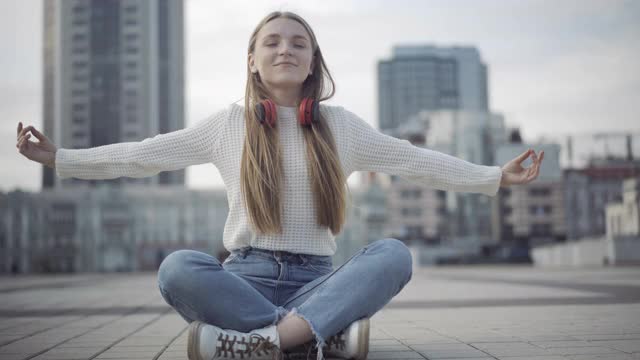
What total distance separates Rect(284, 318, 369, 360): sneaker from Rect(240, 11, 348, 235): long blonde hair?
0.44 meters

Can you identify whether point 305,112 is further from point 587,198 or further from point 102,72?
point 102,72

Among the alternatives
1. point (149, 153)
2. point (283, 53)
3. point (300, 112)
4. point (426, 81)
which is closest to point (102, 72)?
point (426, 81)

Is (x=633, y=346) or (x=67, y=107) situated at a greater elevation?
(x=67, y=107)

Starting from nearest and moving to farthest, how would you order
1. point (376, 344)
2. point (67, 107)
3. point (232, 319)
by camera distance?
1. point (232, 319)
2. point (376, 344)
3. point (67, 107)

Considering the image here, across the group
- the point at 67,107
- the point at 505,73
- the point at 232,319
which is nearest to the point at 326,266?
the point at 232,319

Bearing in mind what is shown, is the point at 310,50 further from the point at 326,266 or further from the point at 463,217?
the point at 463,217

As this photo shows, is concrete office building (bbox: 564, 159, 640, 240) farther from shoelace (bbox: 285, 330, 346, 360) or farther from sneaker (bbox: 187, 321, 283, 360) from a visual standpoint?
sneaker (bbox: 187, 321, 283, 360)

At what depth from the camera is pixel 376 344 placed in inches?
151

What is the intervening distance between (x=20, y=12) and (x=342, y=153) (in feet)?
63.1

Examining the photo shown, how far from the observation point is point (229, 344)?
2887 mm

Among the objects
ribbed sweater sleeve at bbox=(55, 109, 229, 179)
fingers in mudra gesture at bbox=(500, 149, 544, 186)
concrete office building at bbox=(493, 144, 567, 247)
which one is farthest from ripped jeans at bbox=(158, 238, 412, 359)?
concrete office building at bbox=(493, 144, 567, 247)

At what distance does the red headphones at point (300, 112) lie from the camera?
3172 millimetres

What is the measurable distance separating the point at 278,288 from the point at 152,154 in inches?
32.6

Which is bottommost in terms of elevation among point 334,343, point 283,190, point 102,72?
point 334,343
